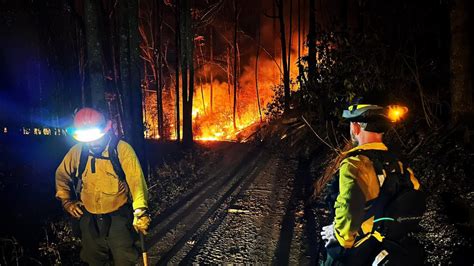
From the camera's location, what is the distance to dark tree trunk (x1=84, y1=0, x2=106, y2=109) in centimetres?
680

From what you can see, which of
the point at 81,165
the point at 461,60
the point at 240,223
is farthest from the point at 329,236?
the point at 461,60

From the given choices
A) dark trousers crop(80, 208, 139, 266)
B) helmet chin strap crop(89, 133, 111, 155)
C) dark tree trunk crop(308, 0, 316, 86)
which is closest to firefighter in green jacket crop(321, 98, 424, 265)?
dark trousers crop(80, 208, 139, 266)

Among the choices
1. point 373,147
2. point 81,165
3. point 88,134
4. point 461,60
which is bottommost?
point 81,165

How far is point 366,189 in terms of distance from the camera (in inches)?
87.0

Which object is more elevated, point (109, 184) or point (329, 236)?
point (109, 184)

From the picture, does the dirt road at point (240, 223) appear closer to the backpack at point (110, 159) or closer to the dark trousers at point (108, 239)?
the dark trousers at point (108, 239)

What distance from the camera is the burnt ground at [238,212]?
188 inches

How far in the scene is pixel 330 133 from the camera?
10.7m

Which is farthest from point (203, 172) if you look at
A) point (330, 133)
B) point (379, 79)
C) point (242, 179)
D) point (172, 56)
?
point (172, 56)

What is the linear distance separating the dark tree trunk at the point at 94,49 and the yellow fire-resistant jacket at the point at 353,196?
606 cm

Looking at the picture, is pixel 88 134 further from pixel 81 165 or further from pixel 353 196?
pixel 353 196

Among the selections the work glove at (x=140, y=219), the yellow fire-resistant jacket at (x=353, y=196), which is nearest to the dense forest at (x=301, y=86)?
the yellow fire-resistant jacket at (x=353, y=196)

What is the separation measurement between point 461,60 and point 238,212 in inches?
207

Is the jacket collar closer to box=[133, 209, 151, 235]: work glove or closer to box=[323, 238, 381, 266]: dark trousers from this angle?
box=[323, 238, 381, 266]: dark trousers
